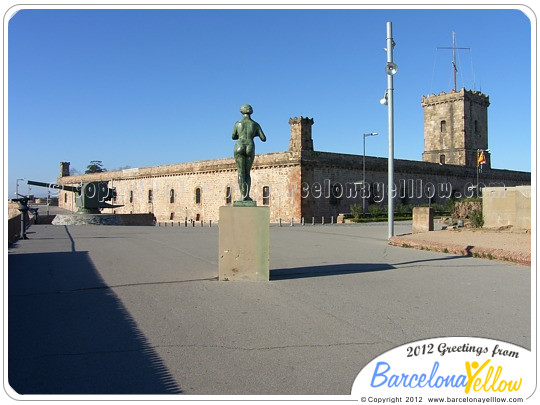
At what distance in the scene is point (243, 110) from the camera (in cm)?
878

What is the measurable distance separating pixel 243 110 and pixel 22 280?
4.76 meters

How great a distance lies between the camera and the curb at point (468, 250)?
1084 cm

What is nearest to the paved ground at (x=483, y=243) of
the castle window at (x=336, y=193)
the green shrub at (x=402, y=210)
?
the castle window at (x=336, y=193)

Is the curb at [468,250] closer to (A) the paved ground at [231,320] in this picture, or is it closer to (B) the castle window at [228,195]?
(A) the paved ground at [231,320]

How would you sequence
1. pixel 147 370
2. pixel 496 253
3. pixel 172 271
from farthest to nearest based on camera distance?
pixel 496 253 → pixel 172 271 → pixel 147 370

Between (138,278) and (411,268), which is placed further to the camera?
(411,268)

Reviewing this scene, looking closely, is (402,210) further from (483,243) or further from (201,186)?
(483,243)

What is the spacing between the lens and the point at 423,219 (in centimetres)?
2006

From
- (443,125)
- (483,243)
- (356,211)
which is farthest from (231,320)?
(443,125)

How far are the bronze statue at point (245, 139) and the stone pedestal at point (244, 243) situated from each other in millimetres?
561

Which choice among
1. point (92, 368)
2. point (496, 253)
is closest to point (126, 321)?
point (92, 368)

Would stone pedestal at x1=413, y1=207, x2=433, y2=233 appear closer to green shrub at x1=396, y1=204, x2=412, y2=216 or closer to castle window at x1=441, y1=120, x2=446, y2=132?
green shrub at x1=396, y1=204, x2=412, y2=216

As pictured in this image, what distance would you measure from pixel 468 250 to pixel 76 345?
33.5 ft
